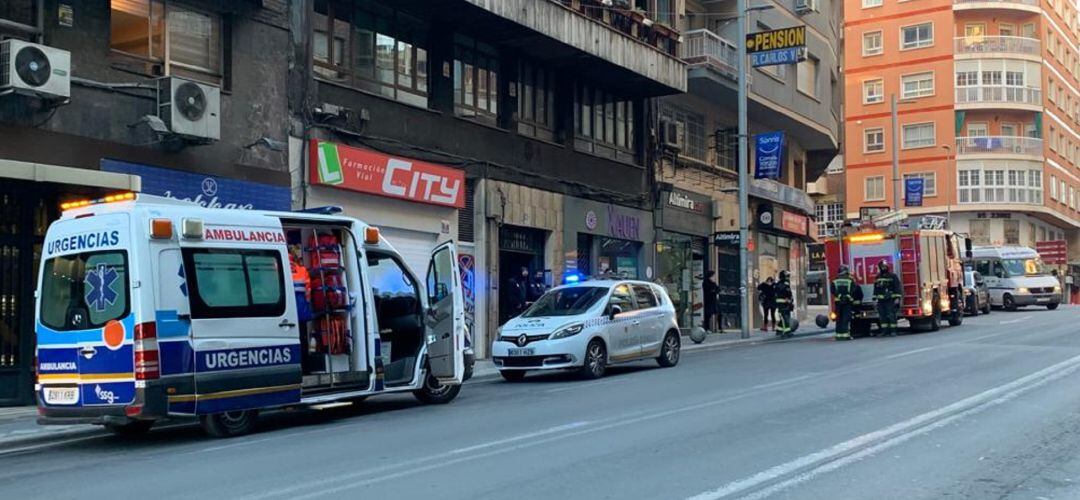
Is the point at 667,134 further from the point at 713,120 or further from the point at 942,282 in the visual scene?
the point at 942,282

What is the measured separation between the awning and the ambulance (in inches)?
93.1

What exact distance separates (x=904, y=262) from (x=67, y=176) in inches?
828

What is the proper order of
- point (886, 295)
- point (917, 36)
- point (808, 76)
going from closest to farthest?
point (886, 295) → point (808, 76) → point (917, 36)

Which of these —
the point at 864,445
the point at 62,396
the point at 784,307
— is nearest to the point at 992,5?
the point at 784,307

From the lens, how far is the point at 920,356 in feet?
60.1

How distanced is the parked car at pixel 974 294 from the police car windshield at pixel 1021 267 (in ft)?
10.9

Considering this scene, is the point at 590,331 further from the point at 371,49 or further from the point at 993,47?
the point at 993,47

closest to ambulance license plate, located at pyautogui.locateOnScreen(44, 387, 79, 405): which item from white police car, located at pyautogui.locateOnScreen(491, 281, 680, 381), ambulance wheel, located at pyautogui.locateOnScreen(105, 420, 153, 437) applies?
ambulance wheel, located at pyautogui.locateOnScreen(105, 420, 153, 437)

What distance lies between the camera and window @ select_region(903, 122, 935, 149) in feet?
214

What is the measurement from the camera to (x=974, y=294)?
36594mm

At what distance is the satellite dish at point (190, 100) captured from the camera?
48.0ft

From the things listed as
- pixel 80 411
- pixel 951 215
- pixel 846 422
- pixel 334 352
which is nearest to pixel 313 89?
pixel 334 352

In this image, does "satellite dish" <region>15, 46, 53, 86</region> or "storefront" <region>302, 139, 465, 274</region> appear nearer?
"satellite dish" <region>15, 46, 53, 86</region>

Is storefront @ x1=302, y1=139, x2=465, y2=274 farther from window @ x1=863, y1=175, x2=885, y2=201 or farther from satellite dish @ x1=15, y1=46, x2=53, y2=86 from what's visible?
window @ x1=863, y1=175, x2=885, y2=201
